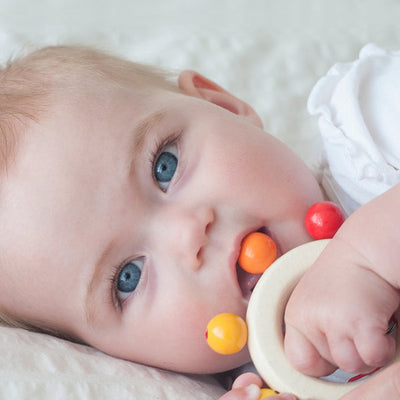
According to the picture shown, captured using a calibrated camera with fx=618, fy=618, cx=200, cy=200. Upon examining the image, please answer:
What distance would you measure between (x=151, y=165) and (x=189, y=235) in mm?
151

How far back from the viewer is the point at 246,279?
3.19 feet

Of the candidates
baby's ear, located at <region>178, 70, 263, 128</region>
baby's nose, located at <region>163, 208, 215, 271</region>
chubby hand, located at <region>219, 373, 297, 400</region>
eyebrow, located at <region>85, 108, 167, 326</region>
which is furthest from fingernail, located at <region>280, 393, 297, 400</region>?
baby's ear, located at <region>178, 70, 263, 128</region>

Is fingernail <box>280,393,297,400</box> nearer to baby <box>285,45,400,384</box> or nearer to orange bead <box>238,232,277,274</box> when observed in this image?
baby <box>285,45,400,384</box>

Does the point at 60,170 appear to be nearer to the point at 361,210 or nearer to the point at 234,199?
the point at 234,199

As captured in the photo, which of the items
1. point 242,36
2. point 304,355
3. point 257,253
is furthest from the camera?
point 242,36

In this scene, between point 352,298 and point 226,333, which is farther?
point 226,333

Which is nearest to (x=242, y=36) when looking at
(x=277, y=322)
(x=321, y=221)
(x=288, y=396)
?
(x=321, y=221)

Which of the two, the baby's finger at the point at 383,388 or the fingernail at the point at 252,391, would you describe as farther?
the fingernail at the point at 252,391

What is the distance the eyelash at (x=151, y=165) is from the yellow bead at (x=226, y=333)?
180 mm

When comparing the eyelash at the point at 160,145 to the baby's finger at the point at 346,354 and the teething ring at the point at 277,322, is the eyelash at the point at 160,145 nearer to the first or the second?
the teething ring at the point at 277,322

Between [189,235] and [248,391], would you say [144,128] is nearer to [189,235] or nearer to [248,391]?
[189,235]

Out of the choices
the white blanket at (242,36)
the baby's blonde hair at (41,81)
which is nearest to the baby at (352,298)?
the baby's blonde hair at (41,81)

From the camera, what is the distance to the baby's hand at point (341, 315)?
0.70m

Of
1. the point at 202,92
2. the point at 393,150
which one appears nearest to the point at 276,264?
the point at 393,150
